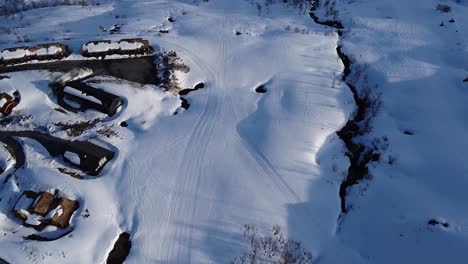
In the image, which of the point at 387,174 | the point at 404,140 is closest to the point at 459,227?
the point at 387,174

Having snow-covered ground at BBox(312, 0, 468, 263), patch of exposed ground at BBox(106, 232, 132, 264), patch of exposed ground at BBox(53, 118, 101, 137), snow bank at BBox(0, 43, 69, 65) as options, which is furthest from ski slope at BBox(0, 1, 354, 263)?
snow-covered ground at BBox(312, 0, 468, 263)

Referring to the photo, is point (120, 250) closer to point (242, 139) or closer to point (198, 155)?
point (198, 155)

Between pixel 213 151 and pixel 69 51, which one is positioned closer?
pixel 213 151

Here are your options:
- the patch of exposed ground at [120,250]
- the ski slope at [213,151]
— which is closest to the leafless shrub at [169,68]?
the ski slope at [213,151]

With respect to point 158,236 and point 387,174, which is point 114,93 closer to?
point 158,236

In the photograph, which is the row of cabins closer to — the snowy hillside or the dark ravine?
the snowy hillside

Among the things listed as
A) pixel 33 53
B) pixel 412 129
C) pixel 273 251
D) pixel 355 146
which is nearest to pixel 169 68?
pixel 33 53

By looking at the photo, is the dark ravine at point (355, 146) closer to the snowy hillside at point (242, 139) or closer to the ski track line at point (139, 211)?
the snowy hillside at point (242, 139)
